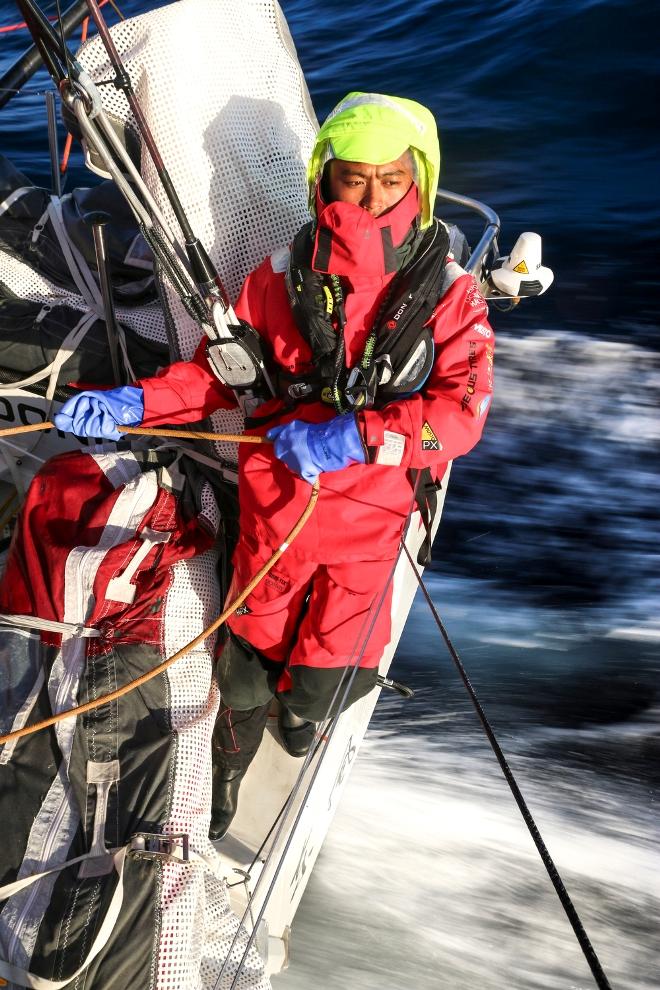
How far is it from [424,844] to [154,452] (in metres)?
1.88

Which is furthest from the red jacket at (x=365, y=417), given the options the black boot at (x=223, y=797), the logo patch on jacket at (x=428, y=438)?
the black boot at (x=223, y=797)

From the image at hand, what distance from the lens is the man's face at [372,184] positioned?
1.76m

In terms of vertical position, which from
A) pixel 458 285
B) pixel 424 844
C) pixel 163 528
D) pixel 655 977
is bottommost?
pixel 655 977

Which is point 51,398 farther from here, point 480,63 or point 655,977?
point 480,63

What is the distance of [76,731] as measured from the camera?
1937mm

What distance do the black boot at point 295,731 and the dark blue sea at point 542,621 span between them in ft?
3.04

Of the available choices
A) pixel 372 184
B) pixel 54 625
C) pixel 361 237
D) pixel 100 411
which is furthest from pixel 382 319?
pixel 54 625

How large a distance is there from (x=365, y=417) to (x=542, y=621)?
223cm

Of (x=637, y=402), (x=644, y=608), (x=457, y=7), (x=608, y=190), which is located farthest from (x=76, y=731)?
(x=457, y=7)

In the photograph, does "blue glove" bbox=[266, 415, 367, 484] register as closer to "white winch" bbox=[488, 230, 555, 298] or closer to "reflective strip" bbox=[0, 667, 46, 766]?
"reflective strip" bbox=[0, 667, 46, 766]

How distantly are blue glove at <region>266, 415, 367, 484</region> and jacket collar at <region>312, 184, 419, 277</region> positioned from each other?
37cm

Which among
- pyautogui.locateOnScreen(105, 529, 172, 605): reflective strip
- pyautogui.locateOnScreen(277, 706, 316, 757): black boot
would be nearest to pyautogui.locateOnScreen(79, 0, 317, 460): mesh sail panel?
pyautogui.locateOnScreen(105, 529, 172, 605): reflective strip

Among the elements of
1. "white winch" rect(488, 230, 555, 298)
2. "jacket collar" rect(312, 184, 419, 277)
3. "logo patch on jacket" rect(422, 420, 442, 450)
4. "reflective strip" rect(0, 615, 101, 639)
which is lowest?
"reflective strip" rect(0, 615, 101, 639)

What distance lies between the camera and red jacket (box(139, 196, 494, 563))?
1.79 m
